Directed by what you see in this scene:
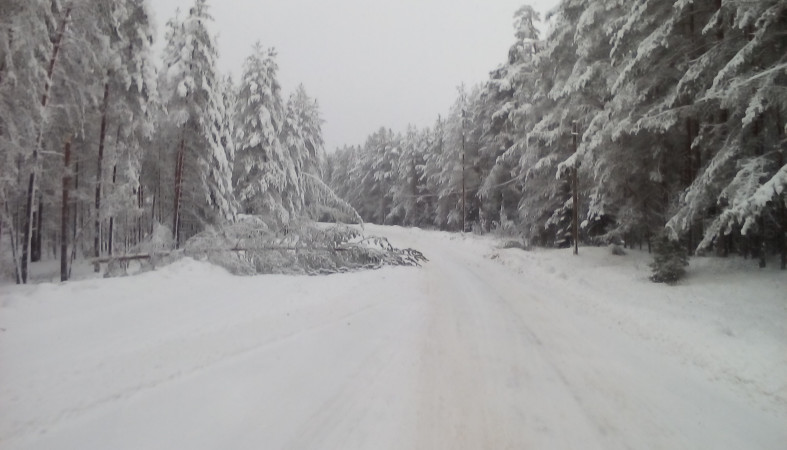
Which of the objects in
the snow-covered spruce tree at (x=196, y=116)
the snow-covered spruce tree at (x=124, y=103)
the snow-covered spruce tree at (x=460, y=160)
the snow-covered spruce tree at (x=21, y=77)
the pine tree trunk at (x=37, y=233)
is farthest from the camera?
the snow-covered spruce tree at (x=460, y=160)

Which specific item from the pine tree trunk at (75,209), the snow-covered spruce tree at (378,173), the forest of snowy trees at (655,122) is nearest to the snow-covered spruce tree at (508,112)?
the forest of snowy trees at (655,122)

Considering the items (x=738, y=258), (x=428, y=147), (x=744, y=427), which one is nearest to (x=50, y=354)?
(x=744, y=427)

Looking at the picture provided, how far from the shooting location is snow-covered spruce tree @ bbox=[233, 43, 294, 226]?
19.7 meters

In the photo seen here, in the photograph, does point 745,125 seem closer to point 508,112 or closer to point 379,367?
point 379,367

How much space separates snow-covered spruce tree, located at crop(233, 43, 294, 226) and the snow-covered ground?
1195 centimetres

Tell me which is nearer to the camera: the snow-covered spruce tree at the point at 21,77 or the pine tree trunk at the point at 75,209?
the snow-covered spruce tree at the point at 21,77

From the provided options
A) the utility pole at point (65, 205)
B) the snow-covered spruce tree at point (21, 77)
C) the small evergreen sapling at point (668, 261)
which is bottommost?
the small evergreen sapling at point (668, 261)

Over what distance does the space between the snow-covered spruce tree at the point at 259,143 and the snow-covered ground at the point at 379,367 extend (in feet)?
39.2

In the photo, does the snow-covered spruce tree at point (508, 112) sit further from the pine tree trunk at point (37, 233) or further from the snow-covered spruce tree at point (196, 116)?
→ the pine tree trunk at point (37, 233)

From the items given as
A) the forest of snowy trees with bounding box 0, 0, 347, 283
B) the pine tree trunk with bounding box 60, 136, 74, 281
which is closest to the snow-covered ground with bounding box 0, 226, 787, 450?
the forest of snowy trees with bounding box 0, 0, 347, 283

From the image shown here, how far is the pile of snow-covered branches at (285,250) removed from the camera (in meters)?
9.78

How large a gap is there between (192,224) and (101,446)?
18343 mm

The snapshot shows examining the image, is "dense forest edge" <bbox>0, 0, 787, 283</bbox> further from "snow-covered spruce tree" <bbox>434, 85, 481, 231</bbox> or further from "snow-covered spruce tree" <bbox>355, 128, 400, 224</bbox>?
"snow-covered spruce tree" <bbox>355, 128, 400, 224</bbox>

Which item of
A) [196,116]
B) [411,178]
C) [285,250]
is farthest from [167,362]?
[411,178]
